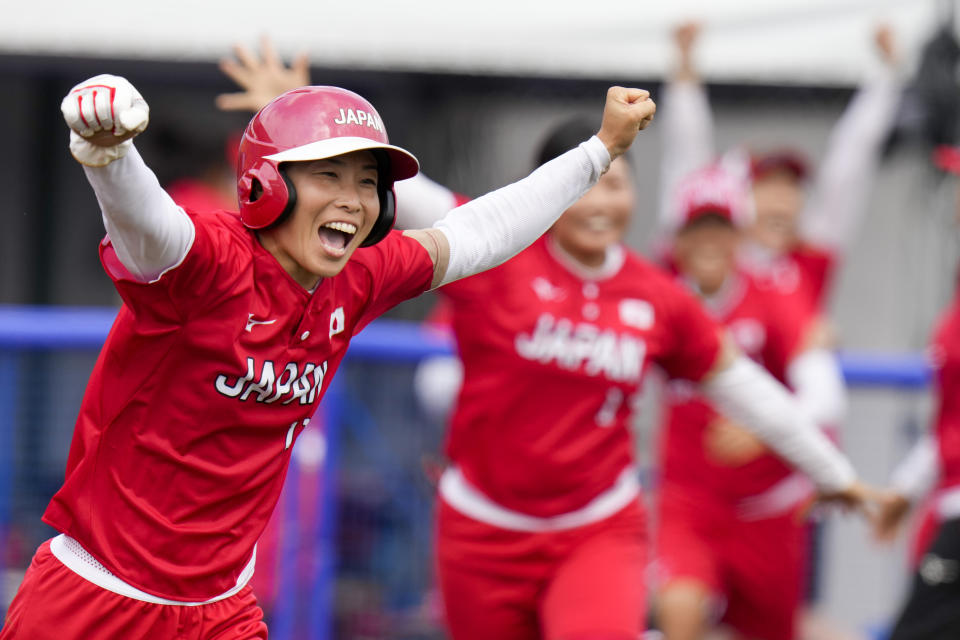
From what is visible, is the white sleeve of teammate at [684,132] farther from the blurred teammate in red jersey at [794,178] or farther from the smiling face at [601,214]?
the smiling face at [601,214]

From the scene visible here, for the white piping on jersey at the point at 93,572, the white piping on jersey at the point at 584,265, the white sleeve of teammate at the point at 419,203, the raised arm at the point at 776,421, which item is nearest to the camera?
the white piping on jersey at the point at 93,572

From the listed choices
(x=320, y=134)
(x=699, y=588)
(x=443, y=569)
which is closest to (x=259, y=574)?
(x=443, y=569)

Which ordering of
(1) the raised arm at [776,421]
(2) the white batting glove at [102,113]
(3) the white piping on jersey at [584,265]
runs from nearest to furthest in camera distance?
(2) the white batting glove at [102,113], (3) the white piping on jersey at [584,265], (1) the raised arm at [776,421]

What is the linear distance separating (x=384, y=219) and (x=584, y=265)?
1.50m

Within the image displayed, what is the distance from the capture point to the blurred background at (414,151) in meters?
5.56

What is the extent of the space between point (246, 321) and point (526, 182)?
804mm

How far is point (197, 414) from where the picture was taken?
9.73 ft

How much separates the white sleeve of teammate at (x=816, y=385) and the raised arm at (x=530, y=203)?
2344 mm

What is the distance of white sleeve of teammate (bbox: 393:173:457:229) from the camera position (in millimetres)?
4031

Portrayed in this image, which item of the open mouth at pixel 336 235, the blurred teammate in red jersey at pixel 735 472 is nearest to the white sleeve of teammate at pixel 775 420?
the blurred teammate in red jersey at pixel 735 472

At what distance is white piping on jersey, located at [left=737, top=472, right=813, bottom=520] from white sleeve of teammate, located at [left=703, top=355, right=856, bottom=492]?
3.33 feet

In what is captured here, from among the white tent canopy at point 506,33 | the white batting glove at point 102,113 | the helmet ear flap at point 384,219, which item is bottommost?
the helmet ear flap at point 384,219

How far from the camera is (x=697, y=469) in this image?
573 centimetres

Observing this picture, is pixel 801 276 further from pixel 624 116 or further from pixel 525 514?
pixel 624 116
